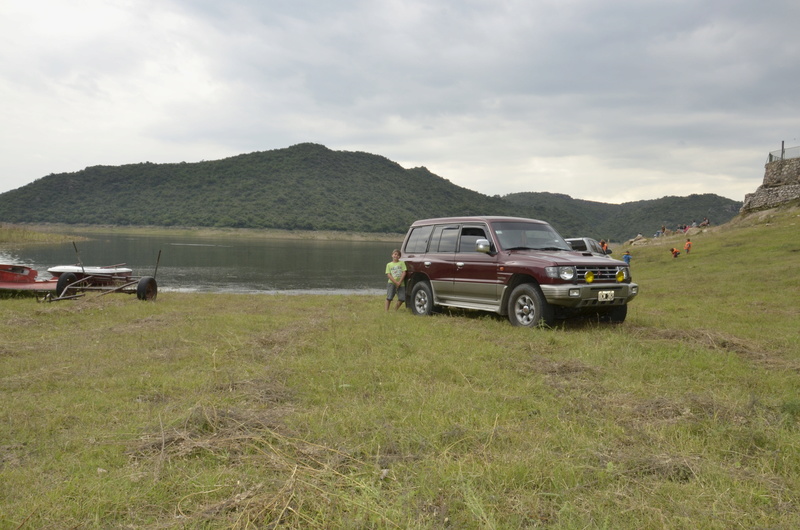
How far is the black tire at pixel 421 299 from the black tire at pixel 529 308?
7.89 feet

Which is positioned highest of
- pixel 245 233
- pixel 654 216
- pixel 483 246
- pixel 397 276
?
pixel 654 216

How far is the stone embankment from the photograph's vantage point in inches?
1488

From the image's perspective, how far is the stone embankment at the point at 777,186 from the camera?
37803 millimetres

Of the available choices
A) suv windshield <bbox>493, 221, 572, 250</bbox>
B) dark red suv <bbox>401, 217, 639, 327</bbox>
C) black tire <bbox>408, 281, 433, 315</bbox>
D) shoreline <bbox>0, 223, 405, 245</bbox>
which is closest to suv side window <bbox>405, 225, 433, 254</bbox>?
dark red suv <bbox>401, 217, 639, 327</bbox>

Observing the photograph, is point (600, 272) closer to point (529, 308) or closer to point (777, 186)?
point (529, 308)

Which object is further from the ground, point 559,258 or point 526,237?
point 526,237

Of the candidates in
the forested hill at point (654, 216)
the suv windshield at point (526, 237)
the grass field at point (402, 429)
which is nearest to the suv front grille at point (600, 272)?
the grass field at point (402, 429)

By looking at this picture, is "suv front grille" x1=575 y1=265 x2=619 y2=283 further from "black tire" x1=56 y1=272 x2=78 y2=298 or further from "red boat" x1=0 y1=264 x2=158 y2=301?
"black tire" x1=56 y1=272 x2=78 y2=298

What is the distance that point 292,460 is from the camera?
3686 mm

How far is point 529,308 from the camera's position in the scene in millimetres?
9789

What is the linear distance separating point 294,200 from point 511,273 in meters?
127

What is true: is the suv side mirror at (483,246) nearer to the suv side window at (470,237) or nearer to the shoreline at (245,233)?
the suv side window at (470,237)

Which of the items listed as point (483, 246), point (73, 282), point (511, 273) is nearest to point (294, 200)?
point (73, 282)

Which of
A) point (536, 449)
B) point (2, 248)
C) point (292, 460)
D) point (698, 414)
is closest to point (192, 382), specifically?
point (292, 460)
